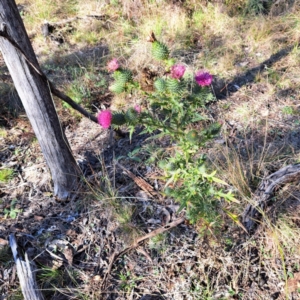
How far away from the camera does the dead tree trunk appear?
1.74m

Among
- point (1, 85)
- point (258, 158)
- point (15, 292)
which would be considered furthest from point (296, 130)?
point (1, 85)

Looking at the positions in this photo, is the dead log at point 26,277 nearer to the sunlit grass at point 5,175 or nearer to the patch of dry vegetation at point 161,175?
the patch of dry vegetation at point 161,175

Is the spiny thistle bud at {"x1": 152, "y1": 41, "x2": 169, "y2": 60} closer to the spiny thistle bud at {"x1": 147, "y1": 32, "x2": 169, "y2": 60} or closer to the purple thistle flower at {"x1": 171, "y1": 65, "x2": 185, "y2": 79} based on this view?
the spiny thistle bud at {"x1": 147, "y1": 32, "x2": 169, "y2": 60}

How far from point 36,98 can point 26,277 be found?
3.87ft

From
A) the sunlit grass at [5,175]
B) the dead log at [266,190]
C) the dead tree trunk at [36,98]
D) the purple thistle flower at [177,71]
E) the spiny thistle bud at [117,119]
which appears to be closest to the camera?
the purple thistle flower at [177,71]

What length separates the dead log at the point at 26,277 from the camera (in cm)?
184

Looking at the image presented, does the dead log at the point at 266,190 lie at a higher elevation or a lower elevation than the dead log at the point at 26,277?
higher

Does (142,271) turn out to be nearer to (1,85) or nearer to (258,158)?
(258,158)

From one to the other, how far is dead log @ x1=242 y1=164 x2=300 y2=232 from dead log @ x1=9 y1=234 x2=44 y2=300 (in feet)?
4.68

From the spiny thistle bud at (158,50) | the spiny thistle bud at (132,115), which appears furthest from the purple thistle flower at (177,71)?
the spiny thistle bud at (132,115)

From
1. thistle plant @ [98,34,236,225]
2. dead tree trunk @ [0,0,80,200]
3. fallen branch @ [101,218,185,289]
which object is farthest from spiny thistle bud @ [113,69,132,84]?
fallen branch @ [101,218,185,289]

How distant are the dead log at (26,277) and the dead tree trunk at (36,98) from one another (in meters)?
0.61

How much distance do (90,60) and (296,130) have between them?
8.95 ft

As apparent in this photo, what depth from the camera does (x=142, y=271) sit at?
1.99m
